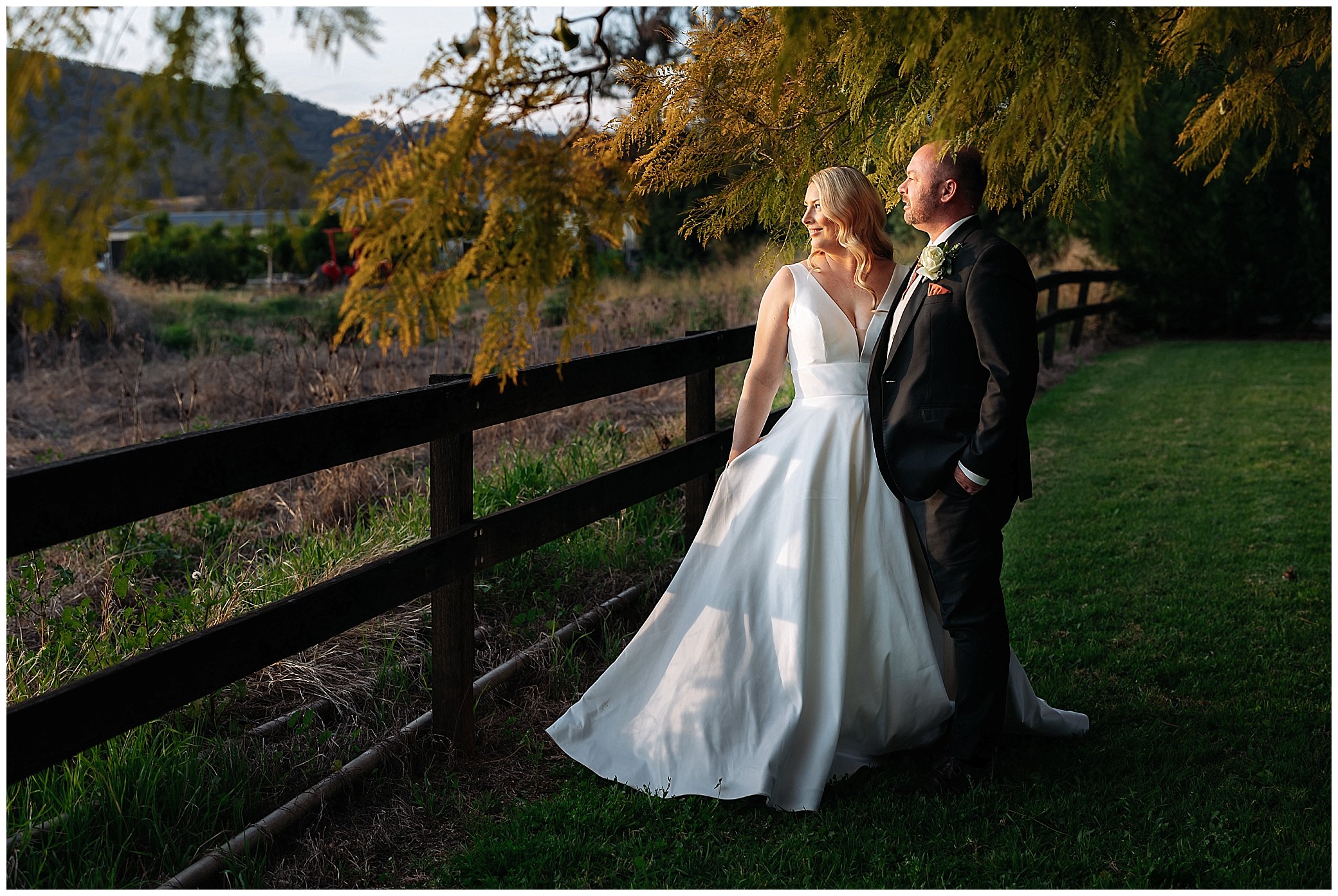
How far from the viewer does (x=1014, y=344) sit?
10.5ft

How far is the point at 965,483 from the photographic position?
331 centimetres

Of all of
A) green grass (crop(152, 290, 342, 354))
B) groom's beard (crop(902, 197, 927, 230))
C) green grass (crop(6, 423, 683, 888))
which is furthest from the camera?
green grass (crop(152, 290, 342, 354))

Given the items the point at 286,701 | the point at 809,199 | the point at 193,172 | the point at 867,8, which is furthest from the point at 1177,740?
the point at 193,172

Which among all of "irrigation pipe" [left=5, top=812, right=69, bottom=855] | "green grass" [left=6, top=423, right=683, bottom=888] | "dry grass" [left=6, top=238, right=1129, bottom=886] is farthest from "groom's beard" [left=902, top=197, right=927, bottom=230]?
"irrigation pipe" [left=5, top=812, right=69, bottom=855]

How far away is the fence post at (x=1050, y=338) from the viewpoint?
1358 cm

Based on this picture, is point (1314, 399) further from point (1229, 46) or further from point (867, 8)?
point (867, 8)

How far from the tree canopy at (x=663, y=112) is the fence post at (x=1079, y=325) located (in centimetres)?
1309

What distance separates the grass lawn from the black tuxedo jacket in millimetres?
993

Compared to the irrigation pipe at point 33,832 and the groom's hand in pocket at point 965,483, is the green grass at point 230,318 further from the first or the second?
the groom's hand in pocket at point 965,483

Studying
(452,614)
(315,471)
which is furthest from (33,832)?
(452,614)

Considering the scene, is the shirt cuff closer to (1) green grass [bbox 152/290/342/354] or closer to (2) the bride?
(2) the bride

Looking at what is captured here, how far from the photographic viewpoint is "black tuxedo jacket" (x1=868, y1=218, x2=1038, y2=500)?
3221mm

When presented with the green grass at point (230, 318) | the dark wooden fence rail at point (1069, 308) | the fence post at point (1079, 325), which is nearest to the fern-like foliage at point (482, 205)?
the green grass at point (230, 318)

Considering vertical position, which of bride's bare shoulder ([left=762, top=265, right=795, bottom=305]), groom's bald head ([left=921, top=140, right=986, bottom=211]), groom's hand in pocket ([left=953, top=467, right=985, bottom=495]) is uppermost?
groom's bald head ([left=921, top=140, right=986, bottom=211])
